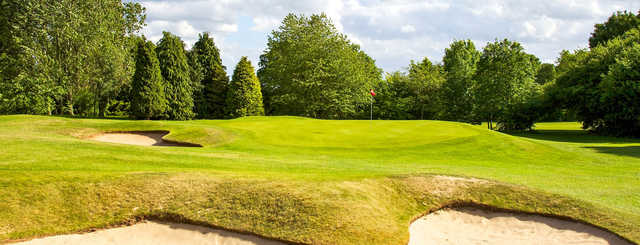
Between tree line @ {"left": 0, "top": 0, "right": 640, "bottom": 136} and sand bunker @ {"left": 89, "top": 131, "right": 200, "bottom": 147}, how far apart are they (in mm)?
17506

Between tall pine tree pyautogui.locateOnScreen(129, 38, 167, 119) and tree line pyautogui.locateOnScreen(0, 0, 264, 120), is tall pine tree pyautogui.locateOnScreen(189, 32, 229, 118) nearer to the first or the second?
tree line pyautogui.locateOnScreen(0, 0, 264, 120)

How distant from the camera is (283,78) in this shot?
51.6 metres

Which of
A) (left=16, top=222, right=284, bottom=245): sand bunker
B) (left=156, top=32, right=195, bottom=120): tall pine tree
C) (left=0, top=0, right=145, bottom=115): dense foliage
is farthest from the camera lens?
(left=156, top=32, right=195, bottom=120): tall pine tree

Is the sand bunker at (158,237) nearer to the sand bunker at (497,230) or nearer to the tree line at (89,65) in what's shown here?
the sand bunker at (497,230)

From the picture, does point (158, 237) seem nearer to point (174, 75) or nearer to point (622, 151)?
point (622, 151)

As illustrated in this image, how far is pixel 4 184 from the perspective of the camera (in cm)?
779

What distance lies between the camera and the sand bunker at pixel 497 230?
7258 millimetres

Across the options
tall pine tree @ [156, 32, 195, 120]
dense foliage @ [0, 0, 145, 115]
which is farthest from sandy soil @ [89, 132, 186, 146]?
tall pine tree @ [156, 32, 195, 120]

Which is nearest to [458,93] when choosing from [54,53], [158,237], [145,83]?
[145,83]

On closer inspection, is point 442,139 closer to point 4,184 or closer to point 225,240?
point 225,240

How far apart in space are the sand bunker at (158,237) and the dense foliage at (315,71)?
40939mm

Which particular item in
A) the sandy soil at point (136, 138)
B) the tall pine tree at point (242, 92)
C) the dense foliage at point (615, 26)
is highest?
the dense foliage at point (615, 26)

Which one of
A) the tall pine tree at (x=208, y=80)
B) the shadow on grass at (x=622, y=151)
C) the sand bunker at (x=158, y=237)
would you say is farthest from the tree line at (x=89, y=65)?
the shadow on grass at (x=622, y=151)

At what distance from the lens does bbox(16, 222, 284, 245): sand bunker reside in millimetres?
6574
